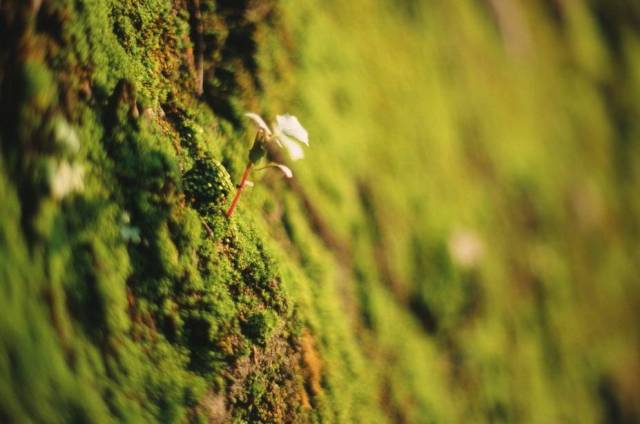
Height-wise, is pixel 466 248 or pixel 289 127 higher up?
pixel 289 127

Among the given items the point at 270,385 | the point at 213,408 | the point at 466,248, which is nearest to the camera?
the point at 213,408

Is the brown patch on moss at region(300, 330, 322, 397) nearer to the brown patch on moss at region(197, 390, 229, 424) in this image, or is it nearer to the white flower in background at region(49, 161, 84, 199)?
the brown patch on moss at region(197, 390, 229, 424)

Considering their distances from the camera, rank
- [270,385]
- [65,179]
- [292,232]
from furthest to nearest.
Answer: [292,232] → [270,385] → [65,179]

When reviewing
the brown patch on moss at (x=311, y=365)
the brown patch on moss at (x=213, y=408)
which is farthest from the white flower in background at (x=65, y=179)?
the brown patch on moss at (x=311, y=365)

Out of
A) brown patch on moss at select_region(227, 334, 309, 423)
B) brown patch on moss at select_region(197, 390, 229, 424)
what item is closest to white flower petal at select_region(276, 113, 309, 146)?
brown patch on moss at select_region(227, 334, 309, 423)

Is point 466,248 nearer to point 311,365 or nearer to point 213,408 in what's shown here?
point 311,365

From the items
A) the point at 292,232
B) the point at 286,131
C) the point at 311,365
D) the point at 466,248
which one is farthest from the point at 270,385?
the point at 466,248

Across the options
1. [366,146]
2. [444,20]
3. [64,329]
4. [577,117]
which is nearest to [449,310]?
[366,146]

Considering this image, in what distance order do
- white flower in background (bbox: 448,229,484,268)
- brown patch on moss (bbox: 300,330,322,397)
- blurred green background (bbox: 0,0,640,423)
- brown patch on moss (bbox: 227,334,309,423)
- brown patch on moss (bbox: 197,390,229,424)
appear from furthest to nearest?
white flower in background (bbox: 448,229,484,268)
brown patch on moss (bbox: 300,330,322,397)
brown patch on moss (bbox: 227,334,309,423)
brown patch on moss (bbox: 197,390,229,424)
blurred green background (bbox: 0,0,640,423)

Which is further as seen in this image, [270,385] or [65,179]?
[270,385]
